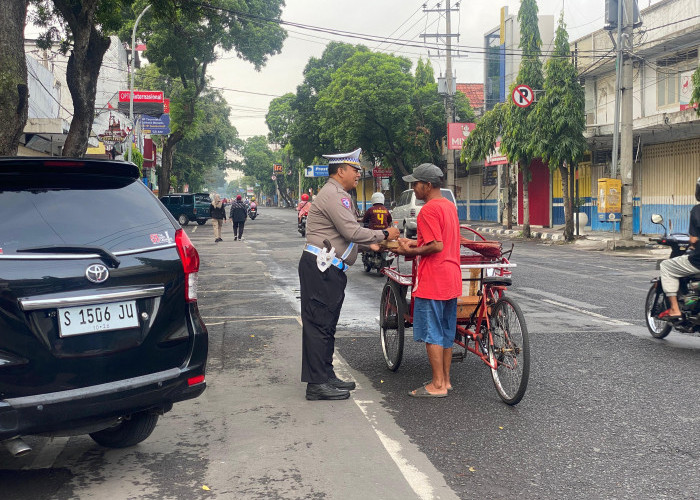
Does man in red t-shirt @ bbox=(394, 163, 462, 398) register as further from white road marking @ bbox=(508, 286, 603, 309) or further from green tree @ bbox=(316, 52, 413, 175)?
green tree @ bbox=(316, 52, 413, 175)

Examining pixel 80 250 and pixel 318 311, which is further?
pixel 318 311

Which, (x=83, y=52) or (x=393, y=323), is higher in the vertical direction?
(x=83, y=52)

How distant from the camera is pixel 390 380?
6.46 meters

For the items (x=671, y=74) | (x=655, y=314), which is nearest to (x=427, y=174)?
(x=655, y=314)

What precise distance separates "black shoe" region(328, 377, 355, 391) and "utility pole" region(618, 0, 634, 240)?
58.7 feet

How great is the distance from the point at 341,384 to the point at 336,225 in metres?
1.26

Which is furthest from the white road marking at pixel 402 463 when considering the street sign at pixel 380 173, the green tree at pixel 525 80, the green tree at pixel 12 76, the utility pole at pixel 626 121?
the street sign at pixel 380 173

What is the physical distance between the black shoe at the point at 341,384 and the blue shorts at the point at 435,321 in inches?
26.3

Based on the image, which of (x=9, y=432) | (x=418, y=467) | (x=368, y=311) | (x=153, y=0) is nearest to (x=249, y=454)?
(x=418, y=467)

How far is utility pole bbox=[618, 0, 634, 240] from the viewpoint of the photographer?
21.7m

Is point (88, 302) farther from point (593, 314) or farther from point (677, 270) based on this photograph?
point (593, 314)

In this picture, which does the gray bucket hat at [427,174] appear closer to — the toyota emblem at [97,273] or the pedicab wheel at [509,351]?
the pedicab wheel at [509,351]

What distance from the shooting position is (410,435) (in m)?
4.89

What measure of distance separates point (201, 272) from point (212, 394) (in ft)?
35.4
